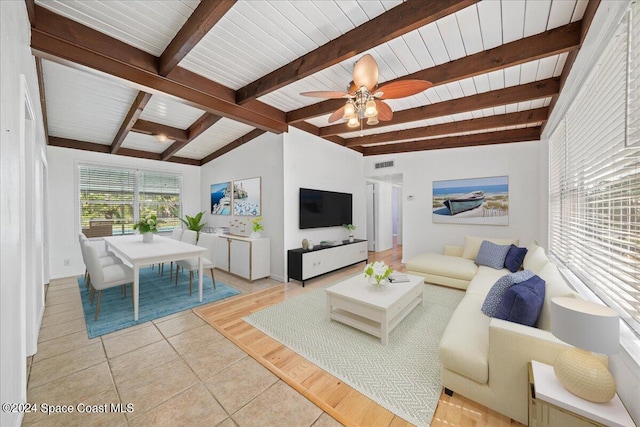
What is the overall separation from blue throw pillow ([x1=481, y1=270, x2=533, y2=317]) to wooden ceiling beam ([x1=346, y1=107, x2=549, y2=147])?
9.29 feet

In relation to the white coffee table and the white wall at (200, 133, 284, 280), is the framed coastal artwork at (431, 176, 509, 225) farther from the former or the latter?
the white wall at (200, 133, 284, 280)

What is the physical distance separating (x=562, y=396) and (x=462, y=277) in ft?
8.88

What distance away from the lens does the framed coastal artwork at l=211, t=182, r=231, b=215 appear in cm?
540

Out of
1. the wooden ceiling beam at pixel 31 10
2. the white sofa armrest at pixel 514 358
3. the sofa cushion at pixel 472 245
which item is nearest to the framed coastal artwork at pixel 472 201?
the sofa cushion at pixel 472 245

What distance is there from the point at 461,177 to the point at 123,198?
7.11 meters

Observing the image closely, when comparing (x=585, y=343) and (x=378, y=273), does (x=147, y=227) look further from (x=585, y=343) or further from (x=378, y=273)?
(x=585, y=343)

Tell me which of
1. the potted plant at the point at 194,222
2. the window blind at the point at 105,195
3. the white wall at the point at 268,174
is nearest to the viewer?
Answer: the white wall at the point at 268,174

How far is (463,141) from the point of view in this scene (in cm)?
474

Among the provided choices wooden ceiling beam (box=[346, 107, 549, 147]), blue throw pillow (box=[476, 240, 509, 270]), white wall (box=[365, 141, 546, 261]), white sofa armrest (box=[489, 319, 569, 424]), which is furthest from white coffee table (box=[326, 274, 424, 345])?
wooden ceiling beam (box=[346, 107, 549, 147])

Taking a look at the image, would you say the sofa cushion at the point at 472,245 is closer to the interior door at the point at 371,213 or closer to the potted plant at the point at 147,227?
the interior door at the point at 371,213

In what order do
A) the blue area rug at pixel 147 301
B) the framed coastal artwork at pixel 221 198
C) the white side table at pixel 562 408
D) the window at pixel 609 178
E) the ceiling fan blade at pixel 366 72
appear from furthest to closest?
1. the framed coastal artwork at pixel 221 198
2. the blue area rug at pixel 147 301
3. the ceiling fan blade at pixel 366 72
4. the window at pixel 609 178
5. the white side table at pixel 562 408

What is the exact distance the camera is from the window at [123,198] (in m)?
4.88

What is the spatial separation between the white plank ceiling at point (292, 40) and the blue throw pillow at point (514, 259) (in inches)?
82.3

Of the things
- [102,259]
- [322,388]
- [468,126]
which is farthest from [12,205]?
[468,126]
